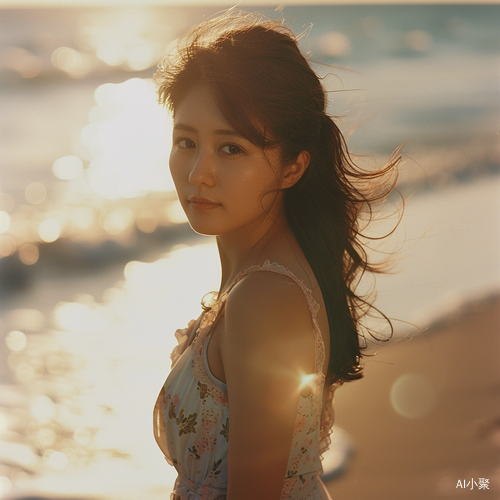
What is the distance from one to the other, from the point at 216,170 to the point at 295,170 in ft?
1.02

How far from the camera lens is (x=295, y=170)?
190 centimetres

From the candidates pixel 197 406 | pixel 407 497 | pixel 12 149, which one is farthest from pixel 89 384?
pixel 12 149

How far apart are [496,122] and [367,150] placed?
12.5ft

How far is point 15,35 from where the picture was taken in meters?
21.6

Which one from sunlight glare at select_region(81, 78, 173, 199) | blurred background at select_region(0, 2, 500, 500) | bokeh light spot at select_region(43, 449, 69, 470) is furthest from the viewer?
sunlight glare at select_region(81, 78, 173, 199)

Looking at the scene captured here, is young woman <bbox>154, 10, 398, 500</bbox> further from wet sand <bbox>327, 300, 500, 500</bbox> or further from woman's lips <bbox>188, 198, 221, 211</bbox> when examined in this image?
wet sand <bbox>327, 300, 500, 500</bbox>

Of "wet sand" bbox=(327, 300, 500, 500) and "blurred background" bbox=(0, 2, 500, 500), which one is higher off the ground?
"blurred background" bbox=(0, 2, 500, 500)

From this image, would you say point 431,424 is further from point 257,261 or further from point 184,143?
point 184,143

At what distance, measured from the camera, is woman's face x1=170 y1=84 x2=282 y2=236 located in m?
1.71

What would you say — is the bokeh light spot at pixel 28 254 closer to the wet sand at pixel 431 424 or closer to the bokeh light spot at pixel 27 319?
the bokeh light spot at pixel 27 319

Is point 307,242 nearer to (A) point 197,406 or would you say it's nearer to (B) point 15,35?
(A) point 197,406

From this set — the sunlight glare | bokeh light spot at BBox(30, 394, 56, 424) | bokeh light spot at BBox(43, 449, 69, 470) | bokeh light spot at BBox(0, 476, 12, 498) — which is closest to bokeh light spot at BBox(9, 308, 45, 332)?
bokeh light spot at BBox(30, 394, 56, 424)

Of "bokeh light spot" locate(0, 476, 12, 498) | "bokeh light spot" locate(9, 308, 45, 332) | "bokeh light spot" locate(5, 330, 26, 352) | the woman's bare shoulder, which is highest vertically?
"bokeh light spot" locate(9, 308, 45, 332)

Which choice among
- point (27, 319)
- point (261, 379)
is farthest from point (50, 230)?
point (261, 379)
